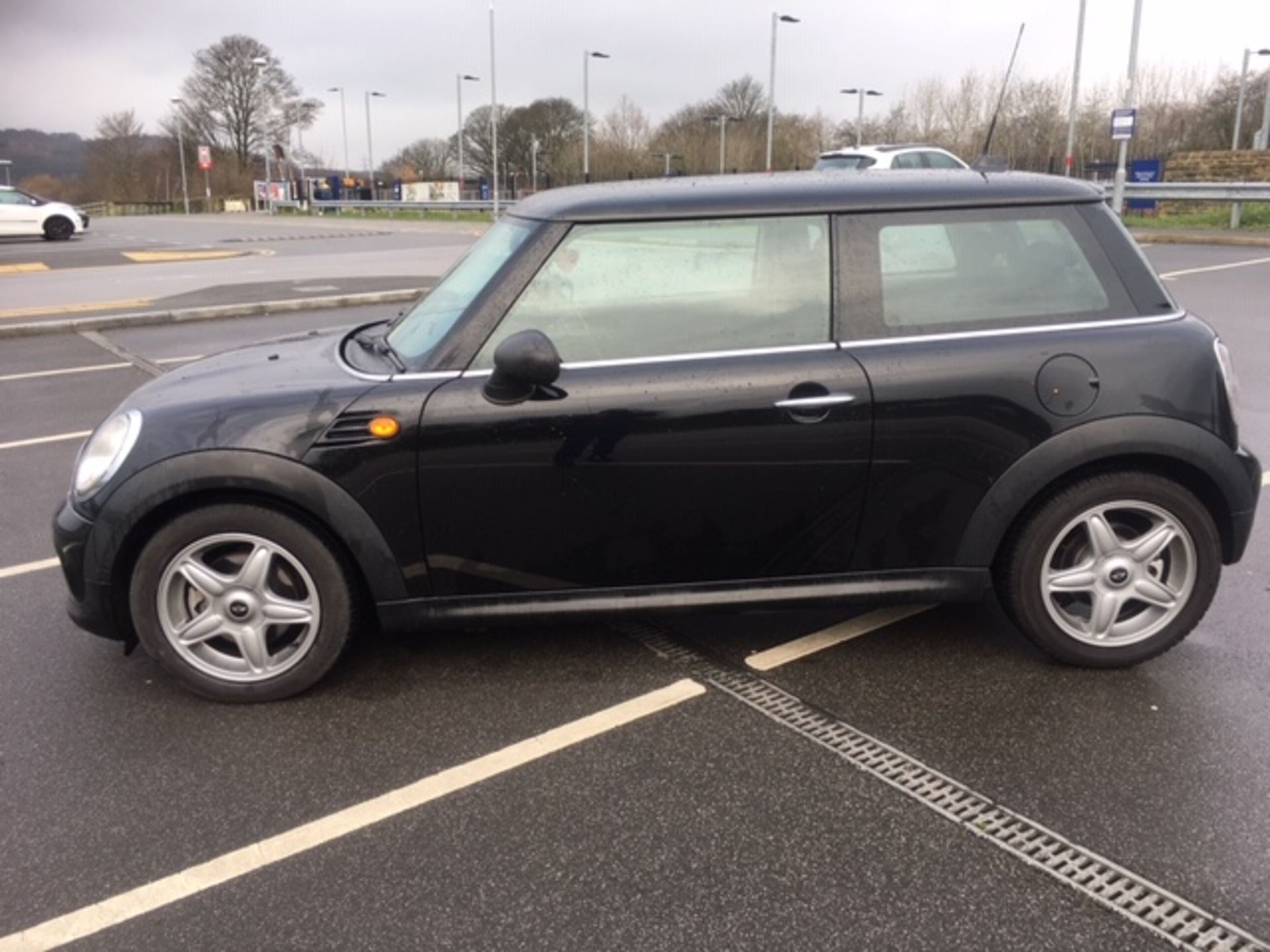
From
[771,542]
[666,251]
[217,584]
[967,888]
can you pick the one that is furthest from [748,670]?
[217,584]

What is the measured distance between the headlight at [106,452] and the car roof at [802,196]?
1460mm

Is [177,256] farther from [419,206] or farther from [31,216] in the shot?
[419,206]

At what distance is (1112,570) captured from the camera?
11.4ft

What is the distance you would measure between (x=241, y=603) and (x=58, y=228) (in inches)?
1257

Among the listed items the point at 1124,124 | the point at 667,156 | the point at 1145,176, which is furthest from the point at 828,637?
the point at 667,156

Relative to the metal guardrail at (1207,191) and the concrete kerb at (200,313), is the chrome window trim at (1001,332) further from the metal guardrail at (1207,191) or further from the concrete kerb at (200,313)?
the metal guardrail at (1207,191)

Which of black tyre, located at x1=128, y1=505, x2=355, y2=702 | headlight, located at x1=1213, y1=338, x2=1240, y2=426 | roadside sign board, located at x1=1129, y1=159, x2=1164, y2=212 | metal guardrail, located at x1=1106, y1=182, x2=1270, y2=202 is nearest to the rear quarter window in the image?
headlight, located at x1=1213, y1=338, x2=1240, y2=426

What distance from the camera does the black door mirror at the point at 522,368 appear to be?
311 cm

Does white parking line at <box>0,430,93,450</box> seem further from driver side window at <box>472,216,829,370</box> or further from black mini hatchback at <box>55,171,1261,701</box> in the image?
driver side window at <box>472,216,829,370</box>

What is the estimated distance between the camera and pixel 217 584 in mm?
3291

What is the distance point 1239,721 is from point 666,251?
2.31 meters

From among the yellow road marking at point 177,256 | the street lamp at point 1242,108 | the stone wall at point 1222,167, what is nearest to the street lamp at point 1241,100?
the street lamp at point 1242,108

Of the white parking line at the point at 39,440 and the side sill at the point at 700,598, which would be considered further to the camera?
the white parking line at the point at 39,440

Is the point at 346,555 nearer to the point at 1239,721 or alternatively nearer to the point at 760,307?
the point at 760,307
